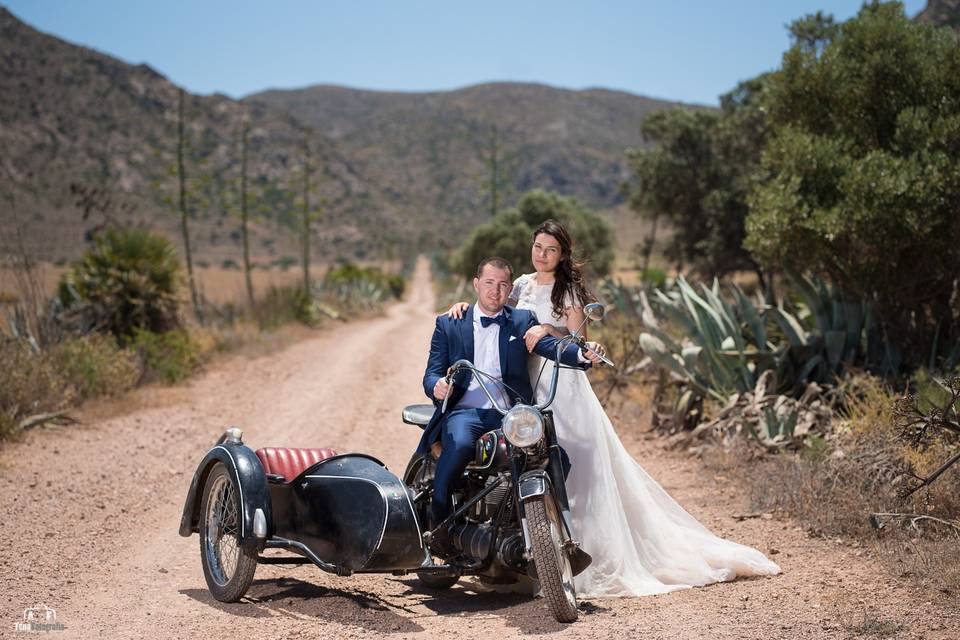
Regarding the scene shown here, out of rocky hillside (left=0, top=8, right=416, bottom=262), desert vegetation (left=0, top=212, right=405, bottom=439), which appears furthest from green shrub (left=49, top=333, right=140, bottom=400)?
rocky hillside (left=0, top=8, right=416, bottom=262)

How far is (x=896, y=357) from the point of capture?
945cm

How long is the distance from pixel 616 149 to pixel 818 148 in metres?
158

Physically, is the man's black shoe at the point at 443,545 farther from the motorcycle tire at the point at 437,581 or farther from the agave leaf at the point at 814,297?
the agave leaf at the point at 814,297

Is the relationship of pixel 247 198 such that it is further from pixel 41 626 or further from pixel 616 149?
pixel 616 149

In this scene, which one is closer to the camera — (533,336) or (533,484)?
(533,484)

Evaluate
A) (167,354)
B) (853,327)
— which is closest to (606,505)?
(853,327)

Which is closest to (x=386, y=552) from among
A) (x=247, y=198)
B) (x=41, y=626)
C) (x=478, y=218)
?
(x=41, y=626)

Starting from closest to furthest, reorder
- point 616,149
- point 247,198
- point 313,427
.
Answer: point 313,427
point 247,198
point 616,149

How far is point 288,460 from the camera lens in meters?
5.45

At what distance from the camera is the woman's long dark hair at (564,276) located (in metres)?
5.73

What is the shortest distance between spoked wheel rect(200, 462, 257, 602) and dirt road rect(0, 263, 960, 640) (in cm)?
11

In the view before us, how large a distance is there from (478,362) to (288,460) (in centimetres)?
128

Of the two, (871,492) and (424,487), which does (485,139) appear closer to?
(871,492)

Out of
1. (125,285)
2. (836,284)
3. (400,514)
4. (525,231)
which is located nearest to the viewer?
(400,514)
